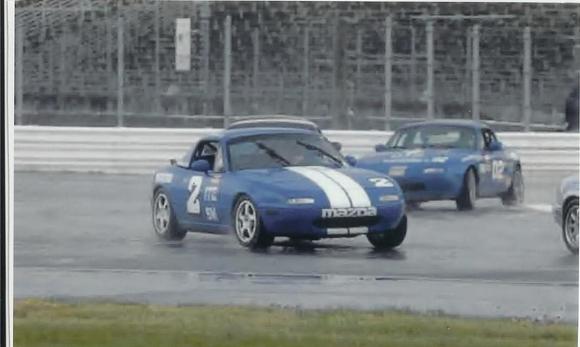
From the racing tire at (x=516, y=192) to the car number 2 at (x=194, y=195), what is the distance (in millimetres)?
1090

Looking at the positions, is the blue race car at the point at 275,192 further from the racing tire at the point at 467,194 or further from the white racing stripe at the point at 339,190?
the racing tire at the point at 467,194

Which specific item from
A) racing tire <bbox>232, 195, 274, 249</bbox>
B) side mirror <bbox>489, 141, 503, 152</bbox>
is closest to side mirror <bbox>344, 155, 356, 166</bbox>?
racing tire <bbox>232, 195, 274, 249</bbox>

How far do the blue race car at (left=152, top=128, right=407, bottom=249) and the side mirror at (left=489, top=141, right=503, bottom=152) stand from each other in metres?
0.36

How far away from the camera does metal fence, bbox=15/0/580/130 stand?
19.4 ft

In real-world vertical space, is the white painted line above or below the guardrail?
below

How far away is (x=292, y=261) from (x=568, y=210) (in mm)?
987

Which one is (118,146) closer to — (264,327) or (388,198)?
(264,327)

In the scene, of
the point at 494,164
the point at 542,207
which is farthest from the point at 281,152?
the point at 542,207

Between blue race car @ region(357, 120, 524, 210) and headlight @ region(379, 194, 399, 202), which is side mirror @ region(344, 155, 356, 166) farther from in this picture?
headlight @ region(379, 194, 399, 202)

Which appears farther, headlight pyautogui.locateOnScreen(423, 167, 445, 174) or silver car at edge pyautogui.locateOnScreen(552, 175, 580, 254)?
headlight pyautogui.locateOnScreen(423, 167, 445, 174)

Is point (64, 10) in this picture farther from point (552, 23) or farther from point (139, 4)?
point (552, 23)

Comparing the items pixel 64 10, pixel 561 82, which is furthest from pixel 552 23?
pixel 64 10

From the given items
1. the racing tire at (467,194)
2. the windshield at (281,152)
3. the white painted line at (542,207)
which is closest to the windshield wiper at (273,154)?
the windshield at (281,152)

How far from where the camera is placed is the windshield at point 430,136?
5.96m
